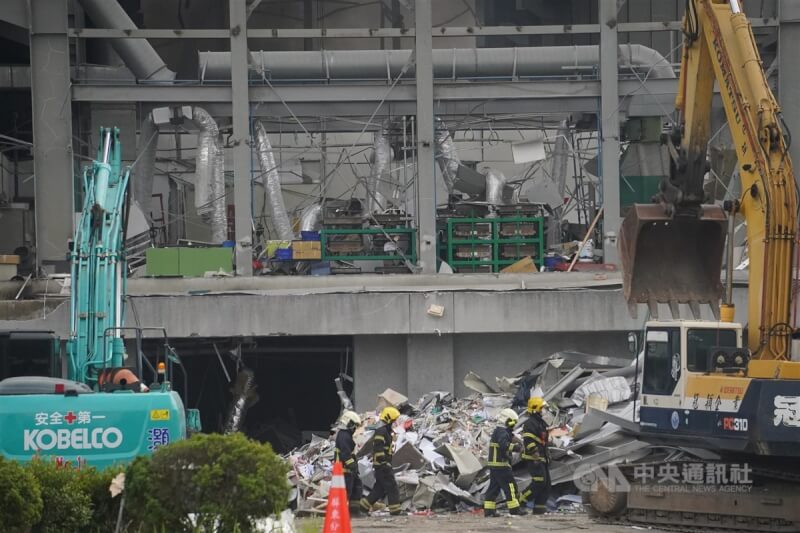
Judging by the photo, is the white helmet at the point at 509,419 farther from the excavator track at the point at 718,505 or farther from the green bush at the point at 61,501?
the green bush at the point at 61,501

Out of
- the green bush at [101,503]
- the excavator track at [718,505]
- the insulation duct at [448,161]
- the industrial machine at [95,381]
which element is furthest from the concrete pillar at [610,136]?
the green bush at [101,503]

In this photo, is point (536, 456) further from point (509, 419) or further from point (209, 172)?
point (209, 172)

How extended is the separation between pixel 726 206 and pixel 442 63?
56.4 ft

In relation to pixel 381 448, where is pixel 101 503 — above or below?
above

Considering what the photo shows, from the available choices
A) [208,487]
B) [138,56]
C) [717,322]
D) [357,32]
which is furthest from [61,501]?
[138,56]

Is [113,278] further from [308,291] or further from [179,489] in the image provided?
[308,291]

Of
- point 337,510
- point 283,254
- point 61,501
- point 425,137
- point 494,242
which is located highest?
point 425,137

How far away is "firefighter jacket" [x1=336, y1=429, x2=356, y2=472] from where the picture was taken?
62.9ft

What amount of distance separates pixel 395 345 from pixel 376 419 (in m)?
4.95

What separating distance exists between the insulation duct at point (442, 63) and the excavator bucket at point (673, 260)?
1581 cm

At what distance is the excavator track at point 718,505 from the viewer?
15219 millimetres

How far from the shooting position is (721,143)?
33.8 m

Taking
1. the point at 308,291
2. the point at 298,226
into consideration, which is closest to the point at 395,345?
the point at 308,291

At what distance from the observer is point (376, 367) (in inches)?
1110
